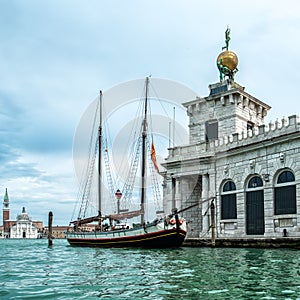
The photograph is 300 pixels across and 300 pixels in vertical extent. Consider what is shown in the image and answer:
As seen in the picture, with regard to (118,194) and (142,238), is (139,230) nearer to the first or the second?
(142,238)

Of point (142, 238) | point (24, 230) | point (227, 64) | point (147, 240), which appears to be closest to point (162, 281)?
point (147, 240)

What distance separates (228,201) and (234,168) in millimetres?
2597

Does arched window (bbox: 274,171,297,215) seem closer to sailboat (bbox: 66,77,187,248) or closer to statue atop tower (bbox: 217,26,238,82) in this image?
sailboat (bbox: 66,77,187,248)

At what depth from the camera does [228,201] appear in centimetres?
3419

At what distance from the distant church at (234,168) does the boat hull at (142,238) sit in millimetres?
2735

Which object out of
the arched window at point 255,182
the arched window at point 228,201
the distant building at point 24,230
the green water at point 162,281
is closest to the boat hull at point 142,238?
the arched window at point 228,201

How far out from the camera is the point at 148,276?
50.6 feet

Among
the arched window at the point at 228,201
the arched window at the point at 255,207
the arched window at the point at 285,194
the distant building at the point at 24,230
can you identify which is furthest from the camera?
the distant building at the point at 24,230

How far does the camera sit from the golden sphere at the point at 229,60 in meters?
41.1

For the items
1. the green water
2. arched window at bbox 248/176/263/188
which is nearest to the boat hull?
arched window at bbox 248/176/263/188

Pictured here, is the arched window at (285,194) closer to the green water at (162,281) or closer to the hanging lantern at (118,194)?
the green water at (162,281)

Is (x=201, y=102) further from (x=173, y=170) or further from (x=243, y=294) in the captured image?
(x=243, y=294)

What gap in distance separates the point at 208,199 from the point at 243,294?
22402 mm

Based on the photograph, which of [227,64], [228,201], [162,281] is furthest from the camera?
[227,64]
